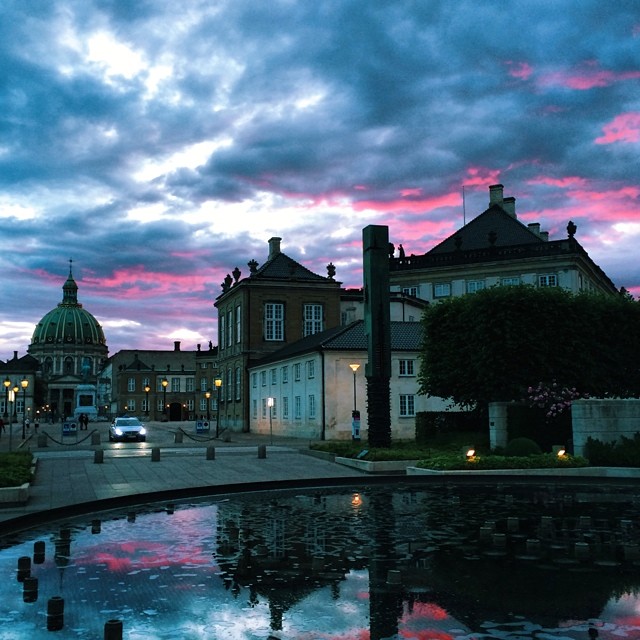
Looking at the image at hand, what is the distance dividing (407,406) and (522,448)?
77.3 ft

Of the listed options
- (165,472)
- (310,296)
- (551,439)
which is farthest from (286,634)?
(310,296)

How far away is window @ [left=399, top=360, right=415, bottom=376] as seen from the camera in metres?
49.9

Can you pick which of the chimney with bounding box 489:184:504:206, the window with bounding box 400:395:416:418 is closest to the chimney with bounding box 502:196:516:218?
the chimney with bounding box 489:184:504:206

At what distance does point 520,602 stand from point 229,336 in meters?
67.6

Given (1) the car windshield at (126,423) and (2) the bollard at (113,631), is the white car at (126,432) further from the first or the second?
(2) the bollard at (113,631)

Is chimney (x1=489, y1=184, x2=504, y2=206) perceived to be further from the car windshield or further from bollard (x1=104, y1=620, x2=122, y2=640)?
bollard (x1=104, y1=620, x2=122, y2=640)

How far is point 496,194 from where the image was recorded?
265 feet

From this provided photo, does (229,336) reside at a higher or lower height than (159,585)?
higher

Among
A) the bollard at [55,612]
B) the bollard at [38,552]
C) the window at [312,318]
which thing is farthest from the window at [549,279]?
the bollard at [55,612]

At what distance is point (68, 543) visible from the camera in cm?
1234

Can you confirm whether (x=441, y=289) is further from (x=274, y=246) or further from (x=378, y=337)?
(x=378, y=337)

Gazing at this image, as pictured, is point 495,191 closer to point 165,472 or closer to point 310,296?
point 310,296

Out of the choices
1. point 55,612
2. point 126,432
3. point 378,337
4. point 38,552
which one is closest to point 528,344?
point 378,337

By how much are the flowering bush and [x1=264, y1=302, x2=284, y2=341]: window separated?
41117 millimetres
